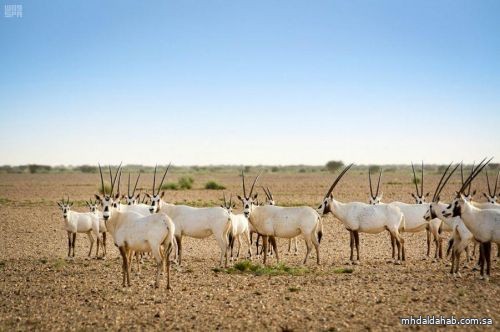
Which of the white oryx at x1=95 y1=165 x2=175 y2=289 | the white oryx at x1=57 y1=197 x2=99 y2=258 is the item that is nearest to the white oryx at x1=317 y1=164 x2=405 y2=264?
the white oryx at x1=95 y1=165 x2=175 y2=289

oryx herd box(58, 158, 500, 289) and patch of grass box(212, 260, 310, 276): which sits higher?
oryx herd box(58, 158, 500, 289)

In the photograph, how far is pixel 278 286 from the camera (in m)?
11.5

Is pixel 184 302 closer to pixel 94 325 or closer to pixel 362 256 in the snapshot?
pixel 94 325

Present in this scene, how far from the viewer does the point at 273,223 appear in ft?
52.6

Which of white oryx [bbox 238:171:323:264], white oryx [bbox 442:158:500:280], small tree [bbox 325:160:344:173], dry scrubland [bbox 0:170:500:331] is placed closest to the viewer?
dry scrubland [bbox 0:170:500:331]

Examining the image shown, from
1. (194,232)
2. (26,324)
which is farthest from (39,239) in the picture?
(26,324)

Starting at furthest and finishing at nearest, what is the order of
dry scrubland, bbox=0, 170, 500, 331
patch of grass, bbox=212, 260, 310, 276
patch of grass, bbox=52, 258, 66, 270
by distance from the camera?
1. patch of grass, bbox=52, 258, 66, 270
2. patch of grass, bbox=212, 260, 310, 276
3. dry scrubland, bbox=0, 170, 500, 331

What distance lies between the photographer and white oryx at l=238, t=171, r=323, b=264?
1559 cm

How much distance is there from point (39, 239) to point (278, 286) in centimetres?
1316

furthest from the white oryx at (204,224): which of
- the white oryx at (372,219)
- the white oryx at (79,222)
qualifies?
the white oryx at (372,219)

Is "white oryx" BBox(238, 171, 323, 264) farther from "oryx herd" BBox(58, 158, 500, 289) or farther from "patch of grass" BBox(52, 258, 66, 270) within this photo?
"patch of grass" BBox(52, 258, 66, 270)

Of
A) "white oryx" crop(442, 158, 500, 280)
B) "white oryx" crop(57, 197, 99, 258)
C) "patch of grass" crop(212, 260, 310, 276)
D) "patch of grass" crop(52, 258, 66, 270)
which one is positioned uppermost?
"white oryx" crop(442, 158, 500, 280)

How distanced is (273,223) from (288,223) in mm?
525

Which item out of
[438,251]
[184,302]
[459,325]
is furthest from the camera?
[438,251]
